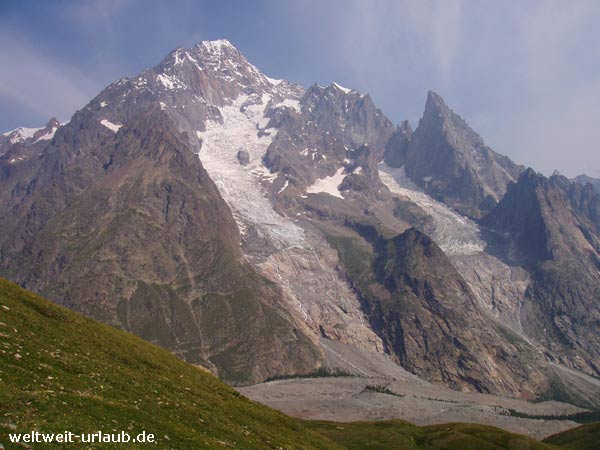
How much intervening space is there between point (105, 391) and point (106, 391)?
0.55ft

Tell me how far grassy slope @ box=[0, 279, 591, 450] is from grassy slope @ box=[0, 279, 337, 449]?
85 millimetres

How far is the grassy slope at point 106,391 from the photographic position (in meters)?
31.2

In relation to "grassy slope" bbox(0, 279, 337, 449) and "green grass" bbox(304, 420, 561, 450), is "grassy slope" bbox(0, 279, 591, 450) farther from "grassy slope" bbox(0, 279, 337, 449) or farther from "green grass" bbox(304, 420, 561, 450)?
"green grass" bbox(304, 420, 561, 450)

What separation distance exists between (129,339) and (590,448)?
5774 inches

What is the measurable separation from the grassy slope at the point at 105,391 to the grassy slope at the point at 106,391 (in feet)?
0.28

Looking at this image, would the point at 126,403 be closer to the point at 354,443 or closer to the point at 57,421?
the point at 57,421

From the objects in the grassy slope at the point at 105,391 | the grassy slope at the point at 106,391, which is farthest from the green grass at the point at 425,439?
the grassy slope at the point at 106,391

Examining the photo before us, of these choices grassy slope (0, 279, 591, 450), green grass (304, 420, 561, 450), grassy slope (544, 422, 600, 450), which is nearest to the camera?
grassy slope (0, 279, 591, 450)

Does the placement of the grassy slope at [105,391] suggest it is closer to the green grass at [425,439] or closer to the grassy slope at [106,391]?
the grassy slope at [106,391]

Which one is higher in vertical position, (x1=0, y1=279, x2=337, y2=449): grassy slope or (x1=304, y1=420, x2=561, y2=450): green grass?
(x1=0, y1=279, x2=337, y2=449): grassy slope

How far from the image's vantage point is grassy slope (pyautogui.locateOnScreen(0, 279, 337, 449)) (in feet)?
103

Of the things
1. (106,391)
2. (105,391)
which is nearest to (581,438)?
(106,391)

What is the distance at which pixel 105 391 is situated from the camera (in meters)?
39.0

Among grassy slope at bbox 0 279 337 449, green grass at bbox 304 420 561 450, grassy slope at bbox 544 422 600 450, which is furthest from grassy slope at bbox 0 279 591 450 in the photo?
grassy slope at bbox 544 422 600 450
